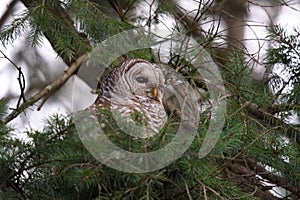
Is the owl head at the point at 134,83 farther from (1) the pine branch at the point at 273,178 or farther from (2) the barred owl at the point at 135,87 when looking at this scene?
(1) the pine branch at the point at 273,178

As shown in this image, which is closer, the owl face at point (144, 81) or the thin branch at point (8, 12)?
the owl face at point (144, 81)

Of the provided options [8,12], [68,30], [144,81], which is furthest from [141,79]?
[8,12]

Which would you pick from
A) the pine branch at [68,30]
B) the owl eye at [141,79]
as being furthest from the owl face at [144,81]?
the pine branch at [68,30]

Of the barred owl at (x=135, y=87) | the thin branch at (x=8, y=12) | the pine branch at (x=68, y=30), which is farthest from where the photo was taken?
the thin branch at (x=8, y=12)

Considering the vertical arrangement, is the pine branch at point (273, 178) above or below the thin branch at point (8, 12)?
below

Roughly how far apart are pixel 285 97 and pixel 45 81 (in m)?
0.87

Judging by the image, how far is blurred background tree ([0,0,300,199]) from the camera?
1062mm

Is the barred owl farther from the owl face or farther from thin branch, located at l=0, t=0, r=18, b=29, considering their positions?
thin branch, located at l=0, t=0, r=18, b=29

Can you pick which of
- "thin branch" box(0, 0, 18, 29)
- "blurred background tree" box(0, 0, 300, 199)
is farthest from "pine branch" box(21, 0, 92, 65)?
"thin branch" box(0, 0, 18, 29)

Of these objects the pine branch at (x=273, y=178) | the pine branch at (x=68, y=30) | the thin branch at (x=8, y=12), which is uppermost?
the thin branch at (x=8, y=12)

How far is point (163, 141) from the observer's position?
3.37 ft

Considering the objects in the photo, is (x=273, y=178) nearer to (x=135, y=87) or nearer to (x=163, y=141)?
(x=135, y=87)

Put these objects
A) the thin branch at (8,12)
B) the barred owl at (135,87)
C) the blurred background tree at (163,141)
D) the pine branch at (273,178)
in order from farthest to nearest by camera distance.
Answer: the thin branch at (8,12) < the pine branch at (273,178) < the barred owl at (135,87) < the blurred background tree at (163,141)

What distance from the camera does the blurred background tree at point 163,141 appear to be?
3.48ft
